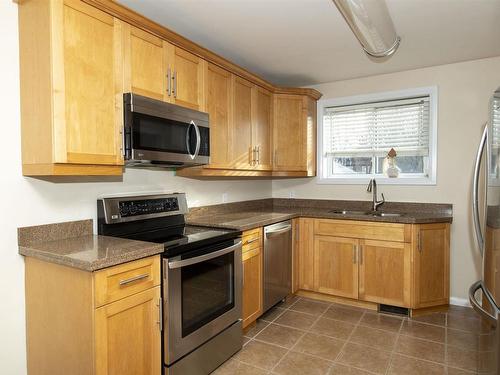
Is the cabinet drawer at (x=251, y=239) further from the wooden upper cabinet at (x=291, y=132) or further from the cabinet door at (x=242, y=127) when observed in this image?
the wooden upper cabinet at (x=291, y=132)

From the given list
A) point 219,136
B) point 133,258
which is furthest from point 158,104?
point 133,258

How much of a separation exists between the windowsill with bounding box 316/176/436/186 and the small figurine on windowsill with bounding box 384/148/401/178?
58 mm

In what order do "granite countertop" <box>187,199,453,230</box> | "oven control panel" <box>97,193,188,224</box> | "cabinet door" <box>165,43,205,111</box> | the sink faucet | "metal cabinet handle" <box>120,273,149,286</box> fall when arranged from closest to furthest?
"metal cabinet handle" <box>120,273,149,286</box> < "oven control panel" <box>97,193,188,224</box> < "cabinet door" <box>165,43,205,111</box> < "granite countertop" <box>187,199,453,230</box> < the sink faucet

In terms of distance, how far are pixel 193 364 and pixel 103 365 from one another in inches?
24.5

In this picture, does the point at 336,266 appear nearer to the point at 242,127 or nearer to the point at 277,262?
the point at 277,262

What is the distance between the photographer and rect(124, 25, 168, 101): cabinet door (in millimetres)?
2011

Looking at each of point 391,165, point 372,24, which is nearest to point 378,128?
point 391,165

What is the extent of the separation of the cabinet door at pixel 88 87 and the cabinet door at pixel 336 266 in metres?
2.20

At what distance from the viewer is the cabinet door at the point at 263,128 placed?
3328 millimetres

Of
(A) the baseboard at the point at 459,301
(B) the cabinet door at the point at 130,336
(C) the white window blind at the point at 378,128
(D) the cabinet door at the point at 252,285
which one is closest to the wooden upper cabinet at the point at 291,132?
(C) the white window blind at the point at 378,128

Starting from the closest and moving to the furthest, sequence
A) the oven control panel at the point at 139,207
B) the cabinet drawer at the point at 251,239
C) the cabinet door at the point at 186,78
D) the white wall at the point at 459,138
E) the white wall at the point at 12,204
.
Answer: the white wall at the point at 12,204 < the oven control panel at the point at 139,207 < the cabinet door at the point at 186,78 < the cabinet drawer at the point at 251,239 < the white wall at the point at 459,138

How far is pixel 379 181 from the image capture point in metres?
3.69

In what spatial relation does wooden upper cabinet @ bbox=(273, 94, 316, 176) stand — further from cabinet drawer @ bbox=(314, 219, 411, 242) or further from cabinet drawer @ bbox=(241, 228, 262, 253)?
cabinet drawer @ bbox=(241, 228, 262, 253)

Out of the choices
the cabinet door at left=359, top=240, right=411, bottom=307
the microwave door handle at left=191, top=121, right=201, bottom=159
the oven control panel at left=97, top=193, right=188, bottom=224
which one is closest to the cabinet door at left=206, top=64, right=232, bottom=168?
the microwave door handle at left=191, top=121, right=201, bottom=159
